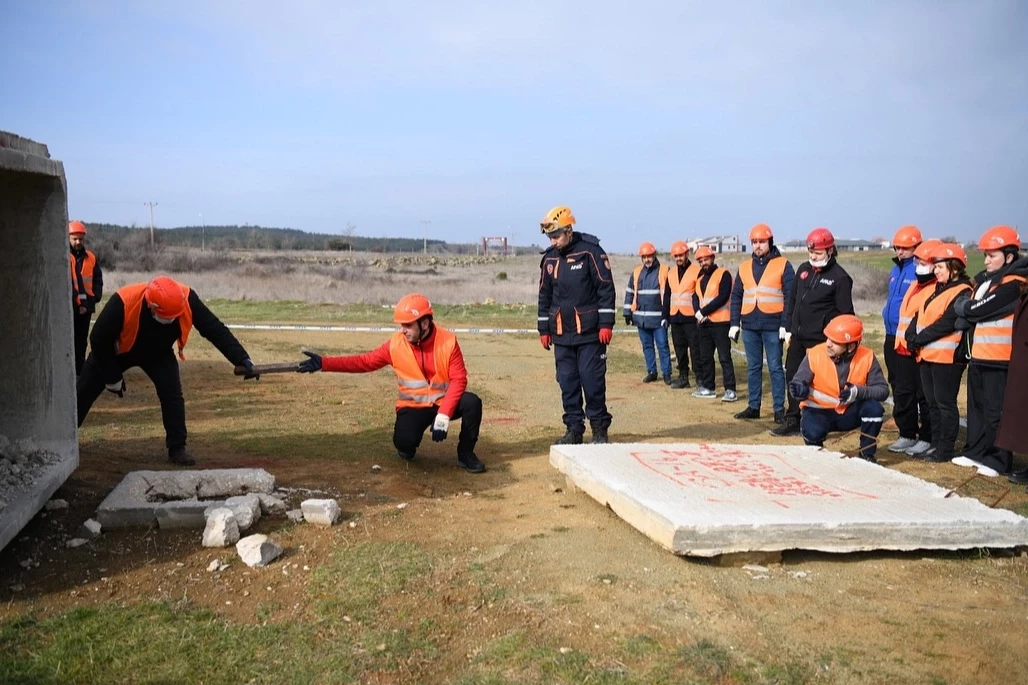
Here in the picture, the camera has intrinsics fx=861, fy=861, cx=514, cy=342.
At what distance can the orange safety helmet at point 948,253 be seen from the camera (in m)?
7.71

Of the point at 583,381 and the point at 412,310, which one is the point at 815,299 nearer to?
the point at 583,381

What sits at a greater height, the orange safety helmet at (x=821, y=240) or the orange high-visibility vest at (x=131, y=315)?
the orange safety helmet at (x=821, y=240)

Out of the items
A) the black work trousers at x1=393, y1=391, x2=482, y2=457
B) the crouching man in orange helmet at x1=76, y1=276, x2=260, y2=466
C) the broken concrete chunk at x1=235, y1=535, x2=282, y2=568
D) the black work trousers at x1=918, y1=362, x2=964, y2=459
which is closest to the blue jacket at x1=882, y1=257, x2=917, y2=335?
the black work trousers at x1=918, y1=362, x2=964, y2=459

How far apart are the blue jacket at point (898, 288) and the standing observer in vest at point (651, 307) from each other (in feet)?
12.4

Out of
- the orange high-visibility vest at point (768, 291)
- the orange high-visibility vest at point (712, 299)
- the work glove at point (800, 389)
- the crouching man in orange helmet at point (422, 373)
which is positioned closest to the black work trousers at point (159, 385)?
the crouching man in orange helmet at point (422, 373)

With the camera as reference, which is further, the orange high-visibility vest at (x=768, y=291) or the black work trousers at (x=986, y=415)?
the orange high-visibility vest at (x=768, y=291)

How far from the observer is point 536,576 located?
4.65 metres

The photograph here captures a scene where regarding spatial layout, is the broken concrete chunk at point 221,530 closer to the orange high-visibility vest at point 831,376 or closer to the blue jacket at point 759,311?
the orange high-visibility vest at point 831,376

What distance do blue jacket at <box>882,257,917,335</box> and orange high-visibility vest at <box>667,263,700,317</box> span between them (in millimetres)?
3149

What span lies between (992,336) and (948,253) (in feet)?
3.10

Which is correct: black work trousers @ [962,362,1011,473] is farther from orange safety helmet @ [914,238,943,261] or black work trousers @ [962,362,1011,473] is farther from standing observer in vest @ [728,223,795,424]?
standing observer in vest @ [728,223,795,424]

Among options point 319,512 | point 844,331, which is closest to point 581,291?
point 844,331

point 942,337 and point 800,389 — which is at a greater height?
point 942,337

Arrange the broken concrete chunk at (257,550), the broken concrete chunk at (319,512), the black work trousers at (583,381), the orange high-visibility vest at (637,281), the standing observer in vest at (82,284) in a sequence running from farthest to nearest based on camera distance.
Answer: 1. the orange high-visibility vest at (637,281)
2. the standing observer in vest at (82,284)
3. the black work trousers at (583,381)
4. the broken concrete chunk at (319,512)
5. the broken concrete chunk at (257,550)
